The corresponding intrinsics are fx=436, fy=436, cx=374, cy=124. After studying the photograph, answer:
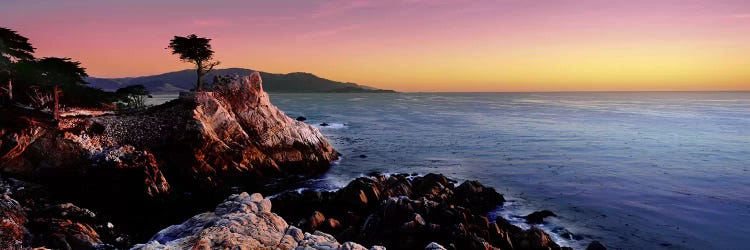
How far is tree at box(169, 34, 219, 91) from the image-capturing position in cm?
4294

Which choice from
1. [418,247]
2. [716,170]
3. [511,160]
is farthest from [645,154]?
[418,247]

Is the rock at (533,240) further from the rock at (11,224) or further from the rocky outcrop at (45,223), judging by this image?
the rock at (11,224)

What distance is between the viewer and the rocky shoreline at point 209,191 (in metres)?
16.2

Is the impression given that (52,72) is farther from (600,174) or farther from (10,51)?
(600,174)

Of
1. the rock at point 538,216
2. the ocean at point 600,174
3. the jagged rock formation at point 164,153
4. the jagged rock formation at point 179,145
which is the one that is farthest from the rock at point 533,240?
the jagged rock formation at point 179,145

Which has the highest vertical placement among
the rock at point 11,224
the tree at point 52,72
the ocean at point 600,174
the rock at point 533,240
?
the tree at point 52,72

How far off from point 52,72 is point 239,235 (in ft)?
108

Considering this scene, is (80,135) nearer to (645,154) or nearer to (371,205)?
(371,205)

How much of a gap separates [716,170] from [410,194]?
30031 mm

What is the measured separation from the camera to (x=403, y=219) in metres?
19.0

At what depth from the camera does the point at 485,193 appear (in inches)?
1097

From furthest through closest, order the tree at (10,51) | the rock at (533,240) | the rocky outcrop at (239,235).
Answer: the tree at (10,51) < the rock at (533,240) < the rocky outcrop at (239,235)

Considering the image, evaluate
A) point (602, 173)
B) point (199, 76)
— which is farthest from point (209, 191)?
point (602, 173)

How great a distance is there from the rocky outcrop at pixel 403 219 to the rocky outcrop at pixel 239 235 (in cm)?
398
